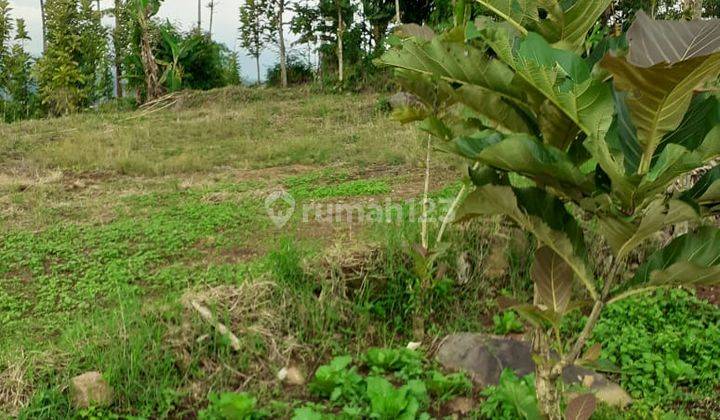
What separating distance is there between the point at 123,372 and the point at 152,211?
3.23 m

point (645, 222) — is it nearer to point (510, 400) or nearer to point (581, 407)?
point (581, 407)

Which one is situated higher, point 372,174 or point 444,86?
point 444,86

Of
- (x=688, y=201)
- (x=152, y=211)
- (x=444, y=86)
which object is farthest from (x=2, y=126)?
(x=688, y=201)

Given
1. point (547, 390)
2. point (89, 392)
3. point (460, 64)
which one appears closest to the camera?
point (460, 64)

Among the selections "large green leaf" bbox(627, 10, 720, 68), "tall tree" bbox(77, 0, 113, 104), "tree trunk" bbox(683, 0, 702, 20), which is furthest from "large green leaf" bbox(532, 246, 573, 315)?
"tall tree" bbox(77, 0, 113, 104)

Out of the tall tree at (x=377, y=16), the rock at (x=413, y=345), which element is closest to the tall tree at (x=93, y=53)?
the tall tree at (x=377, y=16)

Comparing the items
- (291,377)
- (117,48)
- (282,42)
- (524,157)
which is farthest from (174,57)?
(524,157)

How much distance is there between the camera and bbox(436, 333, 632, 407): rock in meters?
2.71

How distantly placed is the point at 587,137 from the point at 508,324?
179 cm

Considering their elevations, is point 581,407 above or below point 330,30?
below

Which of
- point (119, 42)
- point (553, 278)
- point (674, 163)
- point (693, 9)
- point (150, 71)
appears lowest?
point (553, 278)

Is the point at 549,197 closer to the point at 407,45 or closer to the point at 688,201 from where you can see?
the point at 688,201

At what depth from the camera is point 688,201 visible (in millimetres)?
1599

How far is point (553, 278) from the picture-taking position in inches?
74.8
